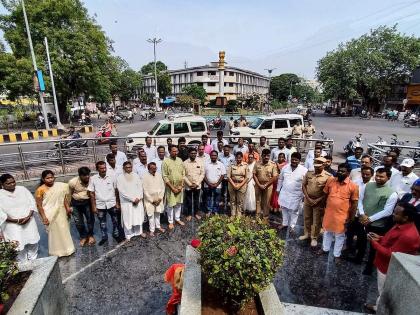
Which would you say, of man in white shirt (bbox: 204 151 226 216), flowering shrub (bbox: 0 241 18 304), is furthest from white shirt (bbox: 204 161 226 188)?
flowering shrub (bbox: 0 241 18 304)

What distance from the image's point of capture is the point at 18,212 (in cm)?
446

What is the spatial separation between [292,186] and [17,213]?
4.95 metres

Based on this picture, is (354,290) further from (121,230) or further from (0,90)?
(0,90)

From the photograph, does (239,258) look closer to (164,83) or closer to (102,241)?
(102,241)

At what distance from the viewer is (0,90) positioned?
84.8 feet

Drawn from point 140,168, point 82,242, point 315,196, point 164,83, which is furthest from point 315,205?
point 164,83

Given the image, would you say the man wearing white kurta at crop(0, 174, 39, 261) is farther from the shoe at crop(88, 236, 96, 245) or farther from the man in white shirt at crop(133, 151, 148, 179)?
the man in white shirt at crop(133, 151, 148, 179)

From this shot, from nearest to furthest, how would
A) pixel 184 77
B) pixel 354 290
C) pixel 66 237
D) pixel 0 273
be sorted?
pixel 0 273
pixel 354 290
pixel 66 237
pixel 184 77

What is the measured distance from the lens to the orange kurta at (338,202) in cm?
458

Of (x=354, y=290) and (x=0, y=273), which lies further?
(x=354, y=290)

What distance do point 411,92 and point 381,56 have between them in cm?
731

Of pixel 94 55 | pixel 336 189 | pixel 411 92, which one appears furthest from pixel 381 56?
pixel 336 189

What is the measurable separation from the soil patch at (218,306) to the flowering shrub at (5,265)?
73.8 inches

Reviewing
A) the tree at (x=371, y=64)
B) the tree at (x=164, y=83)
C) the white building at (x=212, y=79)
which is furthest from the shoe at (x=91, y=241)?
the white building at (x=212, y=79)
